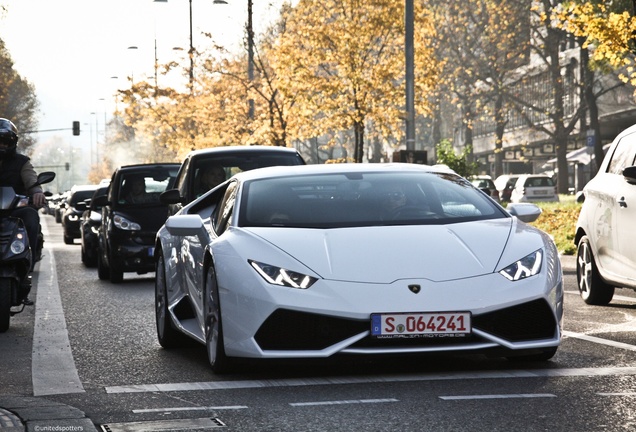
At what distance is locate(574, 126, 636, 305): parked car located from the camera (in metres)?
12.7

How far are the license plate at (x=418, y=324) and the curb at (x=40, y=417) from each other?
1786 millimetres

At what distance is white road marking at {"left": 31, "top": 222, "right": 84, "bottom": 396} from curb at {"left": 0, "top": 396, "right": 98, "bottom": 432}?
56 centimetres

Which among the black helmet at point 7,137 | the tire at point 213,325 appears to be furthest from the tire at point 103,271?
the tire at point 213,325

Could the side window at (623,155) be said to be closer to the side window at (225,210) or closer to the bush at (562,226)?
the side window at (225,210)

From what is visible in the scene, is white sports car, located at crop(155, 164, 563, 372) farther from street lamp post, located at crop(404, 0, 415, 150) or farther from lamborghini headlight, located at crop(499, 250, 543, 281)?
street lamp post, located at crop(404, 0, 415, 150)

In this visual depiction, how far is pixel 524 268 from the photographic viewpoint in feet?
27.7

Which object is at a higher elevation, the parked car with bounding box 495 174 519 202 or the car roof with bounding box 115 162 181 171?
the car roof with bounding box 115 162 181 171

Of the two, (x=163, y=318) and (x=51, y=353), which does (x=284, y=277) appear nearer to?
(x=163, y=318)

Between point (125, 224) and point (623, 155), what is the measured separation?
9.32 m

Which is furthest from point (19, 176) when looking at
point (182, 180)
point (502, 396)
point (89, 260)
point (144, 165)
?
point (89, 260)

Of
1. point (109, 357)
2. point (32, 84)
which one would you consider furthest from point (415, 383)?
point (32, 84)

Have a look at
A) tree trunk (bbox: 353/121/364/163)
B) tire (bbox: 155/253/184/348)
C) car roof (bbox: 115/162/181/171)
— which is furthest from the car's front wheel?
tree trunk (bbox: 353/121/364/163)

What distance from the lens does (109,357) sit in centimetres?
1009

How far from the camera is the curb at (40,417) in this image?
665 centimetres
